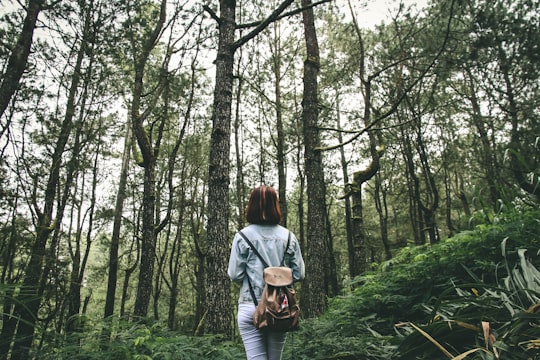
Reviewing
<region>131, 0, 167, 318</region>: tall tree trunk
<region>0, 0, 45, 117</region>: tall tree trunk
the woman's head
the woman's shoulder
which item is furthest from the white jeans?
<region>131, 0, 167, 318</region>: tall tree trunk

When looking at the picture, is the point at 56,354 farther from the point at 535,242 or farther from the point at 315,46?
the point at 315,46

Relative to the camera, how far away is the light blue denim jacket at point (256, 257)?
9.46 ft

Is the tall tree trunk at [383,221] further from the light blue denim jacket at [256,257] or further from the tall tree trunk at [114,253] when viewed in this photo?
the light blue denim jacket at [256,257]

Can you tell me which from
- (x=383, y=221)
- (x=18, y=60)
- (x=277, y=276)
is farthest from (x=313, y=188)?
(x=383, y=221)

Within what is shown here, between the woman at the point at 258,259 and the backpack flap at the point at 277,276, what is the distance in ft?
0.58

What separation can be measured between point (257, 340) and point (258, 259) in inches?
25.3

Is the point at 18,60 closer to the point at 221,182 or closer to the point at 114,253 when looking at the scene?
the point at 221,182

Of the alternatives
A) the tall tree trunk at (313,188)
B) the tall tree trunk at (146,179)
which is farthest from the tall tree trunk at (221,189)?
the tall tree trunk at (146,179)

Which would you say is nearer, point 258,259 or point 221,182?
point 258,259

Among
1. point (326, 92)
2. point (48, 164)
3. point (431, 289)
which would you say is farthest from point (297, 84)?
point (431, 289)

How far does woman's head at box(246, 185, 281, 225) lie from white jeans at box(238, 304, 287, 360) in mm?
755

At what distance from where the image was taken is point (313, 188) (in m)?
8.54

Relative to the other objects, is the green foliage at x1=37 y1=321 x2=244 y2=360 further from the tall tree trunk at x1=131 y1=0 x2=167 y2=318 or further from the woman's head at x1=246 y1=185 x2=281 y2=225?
the tall tree trunk at x1=131 y1=0 x2=167 y2=318

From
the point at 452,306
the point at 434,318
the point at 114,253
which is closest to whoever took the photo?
the point at 434,318
